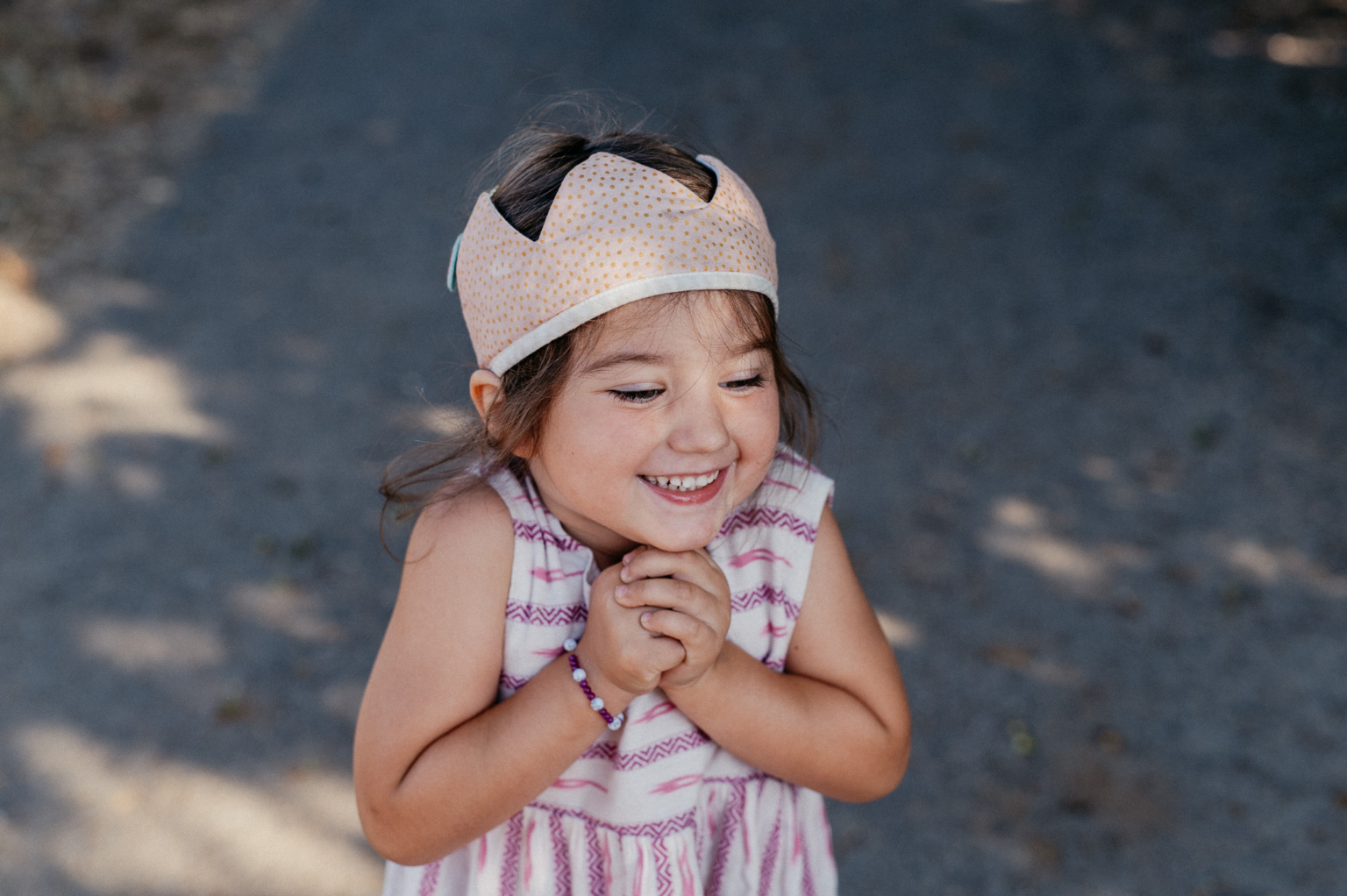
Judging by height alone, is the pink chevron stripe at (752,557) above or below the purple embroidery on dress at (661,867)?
above

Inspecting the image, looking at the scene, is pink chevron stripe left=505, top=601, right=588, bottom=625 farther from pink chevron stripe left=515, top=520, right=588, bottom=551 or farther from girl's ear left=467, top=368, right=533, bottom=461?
girl's ear left=467, top=368, right=533, bottom=461

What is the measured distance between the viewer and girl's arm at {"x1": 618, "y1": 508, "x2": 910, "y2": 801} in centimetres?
158

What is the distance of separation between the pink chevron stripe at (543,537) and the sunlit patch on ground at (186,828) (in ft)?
5.27

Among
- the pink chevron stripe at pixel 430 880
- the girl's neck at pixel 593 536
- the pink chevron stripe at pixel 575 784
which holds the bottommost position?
the pink chevron stripe at pixel 430 880

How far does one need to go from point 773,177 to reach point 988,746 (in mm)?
3221

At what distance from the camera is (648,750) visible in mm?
1633

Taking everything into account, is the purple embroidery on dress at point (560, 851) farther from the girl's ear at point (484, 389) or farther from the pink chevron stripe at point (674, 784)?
the girl's ear at point (484, 389)

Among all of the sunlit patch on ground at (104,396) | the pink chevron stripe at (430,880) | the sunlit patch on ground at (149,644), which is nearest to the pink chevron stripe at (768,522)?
the pink chevron stripe at (430,880)

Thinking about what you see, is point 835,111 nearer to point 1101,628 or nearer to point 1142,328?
point 1142,328

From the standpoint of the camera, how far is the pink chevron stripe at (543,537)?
161cm

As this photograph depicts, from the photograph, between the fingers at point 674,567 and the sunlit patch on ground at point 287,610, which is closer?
the fingers at point 674,567

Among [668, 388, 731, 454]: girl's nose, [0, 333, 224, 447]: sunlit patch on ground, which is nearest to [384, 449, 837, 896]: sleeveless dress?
[668, 388, 731, 454]: girl's nose

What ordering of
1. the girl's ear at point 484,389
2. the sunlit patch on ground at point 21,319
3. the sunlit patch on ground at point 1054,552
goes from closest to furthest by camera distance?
the girl's ear at point 484,389
the sunlit patch on ground at point 1054,552
the sunlit patch on ground at point 21,319

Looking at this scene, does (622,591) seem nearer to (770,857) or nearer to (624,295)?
(624,295)
